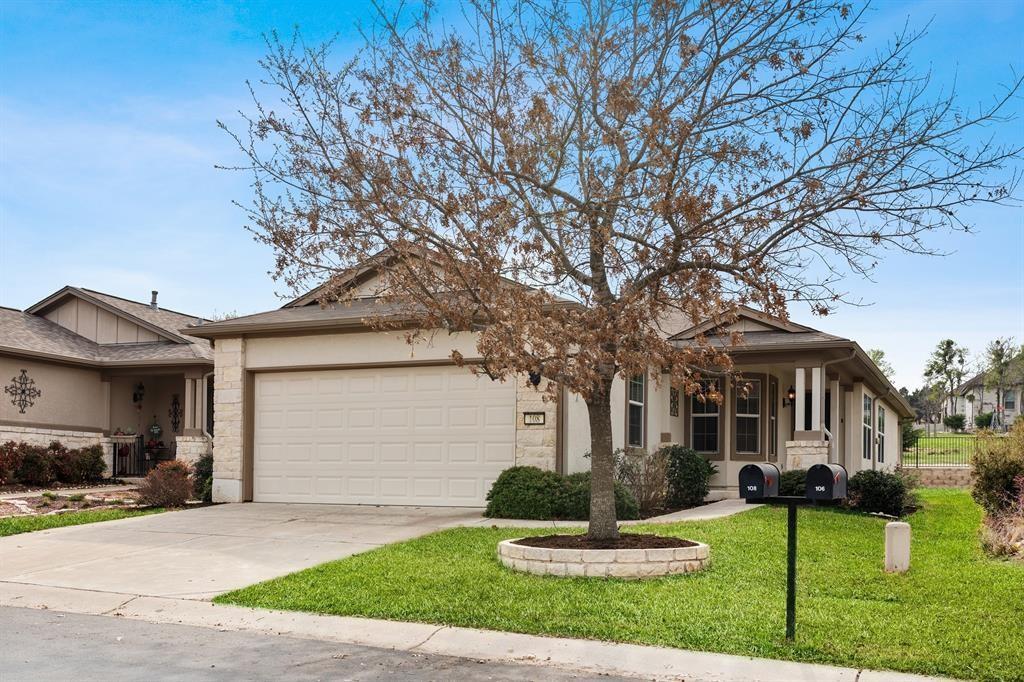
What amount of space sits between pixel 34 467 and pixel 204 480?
605 centimetres

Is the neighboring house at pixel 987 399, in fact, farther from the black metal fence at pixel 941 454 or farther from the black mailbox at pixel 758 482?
the black mailbox at pixel 758 482

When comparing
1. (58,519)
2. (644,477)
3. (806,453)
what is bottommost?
(58,519)

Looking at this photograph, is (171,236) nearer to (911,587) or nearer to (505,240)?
(505,240)

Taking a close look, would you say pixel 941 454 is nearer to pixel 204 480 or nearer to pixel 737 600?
pixel 204 480

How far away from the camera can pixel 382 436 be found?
661 inches

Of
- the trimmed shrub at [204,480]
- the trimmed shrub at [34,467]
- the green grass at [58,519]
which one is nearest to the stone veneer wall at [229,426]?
the trimmed shrub at [204,480]

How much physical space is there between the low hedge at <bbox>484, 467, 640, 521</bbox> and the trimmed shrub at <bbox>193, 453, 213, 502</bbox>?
6.07 meters

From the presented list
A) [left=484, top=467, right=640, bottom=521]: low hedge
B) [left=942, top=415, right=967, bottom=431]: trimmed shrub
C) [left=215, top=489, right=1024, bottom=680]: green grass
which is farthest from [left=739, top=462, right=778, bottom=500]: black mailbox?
[left=942, top=415, right=967, bottom=431]: trimmed shrub

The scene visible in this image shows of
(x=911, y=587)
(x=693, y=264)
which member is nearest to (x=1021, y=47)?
(x=693, y=264)

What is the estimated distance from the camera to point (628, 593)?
28.7 feet

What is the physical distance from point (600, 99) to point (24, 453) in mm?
17532

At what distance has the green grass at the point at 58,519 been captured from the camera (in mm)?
14008

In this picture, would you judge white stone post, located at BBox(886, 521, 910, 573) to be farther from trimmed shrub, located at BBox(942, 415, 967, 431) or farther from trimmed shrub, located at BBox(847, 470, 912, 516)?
trimmed shrub, located at BBox(942, 415, 967, 431)

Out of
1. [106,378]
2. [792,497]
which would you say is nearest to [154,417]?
[106,378]
